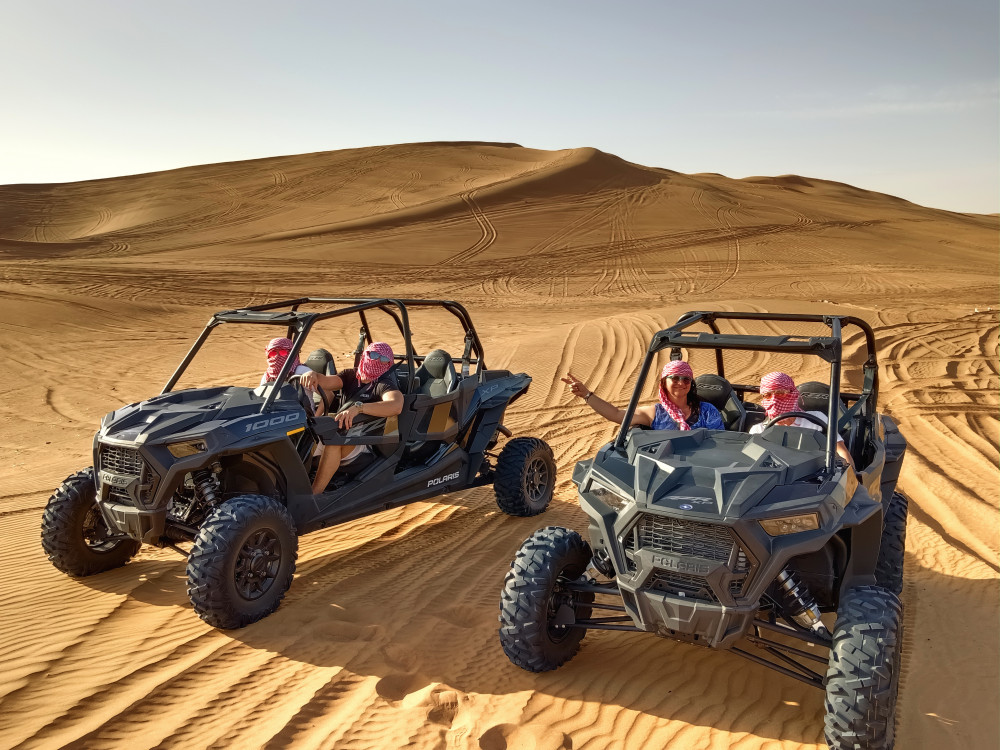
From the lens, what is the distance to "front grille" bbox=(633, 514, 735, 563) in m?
3.59

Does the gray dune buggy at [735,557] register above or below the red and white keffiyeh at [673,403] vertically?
below

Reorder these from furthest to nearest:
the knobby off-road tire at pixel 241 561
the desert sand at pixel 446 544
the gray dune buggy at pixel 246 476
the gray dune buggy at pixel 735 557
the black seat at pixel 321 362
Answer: the black seat at pixel 321 362 < the gray dune buggy at pixel 246 476 < the knobby off-road tire at pixel 241 561 < the desert sand at pixel 446 544 < the gray dune buggy at pixel 735 557

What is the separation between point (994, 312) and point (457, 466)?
18423 mm

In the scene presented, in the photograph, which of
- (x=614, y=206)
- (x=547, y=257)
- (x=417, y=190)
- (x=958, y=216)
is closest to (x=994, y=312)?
(x=547, y=257)

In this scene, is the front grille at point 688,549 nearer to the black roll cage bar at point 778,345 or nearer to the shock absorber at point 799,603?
the shock absorber at point 799,603

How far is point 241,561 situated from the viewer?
4.94 m

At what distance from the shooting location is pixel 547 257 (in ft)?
107

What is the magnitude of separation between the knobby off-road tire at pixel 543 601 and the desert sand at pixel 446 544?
0.64 ft

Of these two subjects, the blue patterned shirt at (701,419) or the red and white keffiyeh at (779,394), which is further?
the blue patterned shirt at (701,419)

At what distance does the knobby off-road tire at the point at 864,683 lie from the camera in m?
3.38

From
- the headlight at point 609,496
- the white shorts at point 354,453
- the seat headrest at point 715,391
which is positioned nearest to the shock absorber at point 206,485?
the white shorts at point 354,453

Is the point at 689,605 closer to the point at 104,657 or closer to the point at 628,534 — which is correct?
the point at 628,534

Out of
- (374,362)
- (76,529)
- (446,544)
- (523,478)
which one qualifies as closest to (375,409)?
(374,362)

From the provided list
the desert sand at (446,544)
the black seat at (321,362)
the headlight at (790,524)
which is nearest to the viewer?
the headlight at (790,524)
